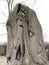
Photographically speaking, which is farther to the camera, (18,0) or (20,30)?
Answer: (18,0)

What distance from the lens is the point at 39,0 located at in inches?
108

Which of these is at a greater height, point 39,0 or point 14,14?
point 39,0

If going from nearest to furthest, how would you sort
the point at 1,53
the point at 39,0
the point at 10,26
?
the point at 10,26
the point at 1,53
the point at 39,0

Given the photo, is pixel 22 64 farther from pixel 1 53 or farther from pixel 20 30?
pixel 1 53

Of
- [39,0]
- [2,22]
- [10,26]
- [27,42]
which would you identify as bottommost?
[27,42]

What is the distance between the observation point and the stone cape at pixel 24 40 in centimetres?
166

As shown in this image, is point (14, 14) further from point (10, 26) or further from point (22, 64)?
point (22, 64)

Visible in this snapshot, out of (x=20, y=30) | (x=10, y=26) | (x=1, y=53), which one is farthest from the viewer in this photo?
(x=1, y=53)

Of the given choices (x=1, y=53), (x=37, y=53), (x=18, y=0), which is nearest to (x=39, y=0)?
(x=18, y=0)

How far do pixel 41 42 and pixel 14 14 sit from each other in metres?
0.29

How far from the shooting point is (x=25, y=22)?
177 centimetres

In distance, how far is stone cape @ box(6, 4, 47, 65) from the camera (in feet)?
5.45

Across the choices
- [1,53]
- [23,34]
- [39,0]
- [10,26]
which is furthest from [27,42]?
[39,0]

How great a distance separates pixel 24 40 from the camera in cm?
171
